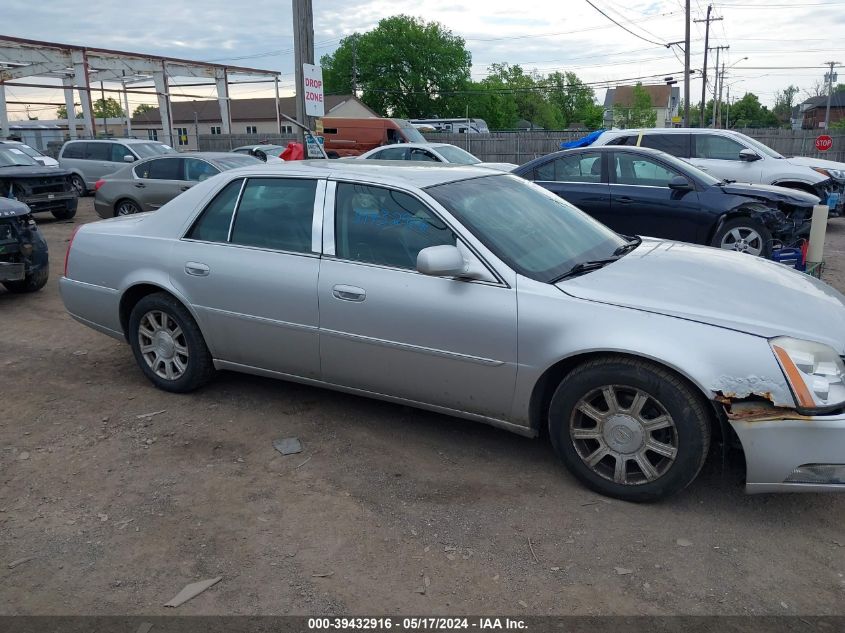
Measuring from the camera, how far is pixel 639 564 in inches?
118

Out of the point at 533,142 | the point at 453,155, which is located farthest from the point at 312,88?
the point at 533,142

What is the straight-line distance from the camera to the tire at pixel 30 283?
791 cm

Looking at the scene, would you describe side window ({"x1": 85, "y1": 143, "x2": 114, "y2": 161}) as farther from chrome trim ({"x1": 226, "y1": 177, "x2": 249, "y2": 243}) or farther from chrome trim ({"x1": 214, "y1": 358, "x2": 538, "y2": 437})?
chrome trim ({"x1": 214, "y1": 358, "x2": 538, "y2": 437})

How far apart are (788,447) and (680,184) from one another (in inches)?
229

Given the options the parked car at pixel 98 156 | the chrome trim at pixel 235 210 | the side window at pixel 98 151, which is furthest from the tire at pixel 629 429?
the side window at pixel 98 151

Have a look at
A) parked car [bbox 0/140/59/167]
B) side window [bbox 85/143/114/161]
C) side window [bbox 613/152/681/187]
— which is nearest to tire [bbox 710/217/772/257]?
side window [bbox 613/152/681/187]

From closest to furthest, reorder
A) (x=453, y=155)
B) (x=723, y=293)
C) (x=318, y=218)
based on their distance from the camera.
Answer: (x=723, y=293)
(x=318, y=218)
(x=453, y=155)

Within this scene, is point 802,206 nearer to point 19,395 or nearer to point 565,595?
point 565,595

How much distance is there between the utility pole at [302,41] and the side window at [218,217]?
5.91 meters

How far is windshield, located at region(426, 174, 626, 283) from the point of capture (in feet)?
12.5

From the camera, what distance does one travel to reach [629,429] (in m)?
3.35

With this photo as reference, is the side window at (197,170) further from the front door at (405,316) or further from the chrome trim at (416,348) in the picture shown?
the chrome trim at (416,348)

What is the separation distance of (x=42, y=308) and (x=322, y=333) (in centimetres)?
489

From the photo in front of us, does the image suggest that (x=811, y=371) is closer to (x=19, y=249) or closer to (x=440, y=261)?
(x=440, y=261)
